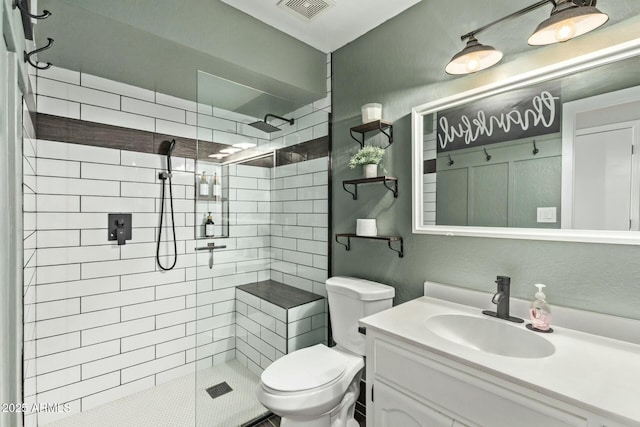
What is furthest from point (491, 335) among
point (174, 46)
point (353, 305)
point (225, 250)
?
point (174, 46)

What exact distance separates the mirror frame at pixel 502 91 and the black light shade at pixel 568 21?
107mm

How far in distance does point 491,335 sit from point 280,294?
1405 mm

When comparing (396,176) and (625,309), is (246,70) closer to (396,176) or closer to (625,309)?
(396,176)

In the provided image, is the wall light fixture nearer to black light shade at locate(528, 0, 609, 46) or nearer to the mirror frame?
black light shade at locate(528, 0, 609, 46)

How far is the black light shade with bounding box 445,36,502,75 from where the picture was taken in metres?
1.37

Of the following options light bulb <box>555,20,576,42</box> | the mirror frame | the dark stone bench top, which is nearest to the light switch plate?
the mirror frame

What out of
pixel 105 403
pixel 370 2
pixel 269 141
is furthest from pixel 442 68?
pixel 105 403

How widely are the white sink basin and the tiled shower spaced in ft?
3.50

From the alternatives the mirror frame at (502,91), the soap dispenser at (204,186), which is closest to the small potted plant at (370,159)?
the mirror frame at (502,91)

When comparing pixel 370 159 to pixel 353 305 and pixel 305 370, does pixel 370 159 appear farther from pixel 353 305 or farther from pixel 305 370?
pixel 305 370

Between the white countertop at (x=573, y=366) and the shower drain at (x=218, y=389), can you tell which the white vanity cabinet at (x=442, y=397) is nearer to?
the white countertop at (x=573, y=366)

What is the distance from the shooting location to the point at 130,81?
205 cm

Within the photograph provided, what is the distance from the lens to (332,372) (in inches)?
61.4

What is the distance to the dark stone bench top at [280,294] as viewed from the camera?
2141 mm
